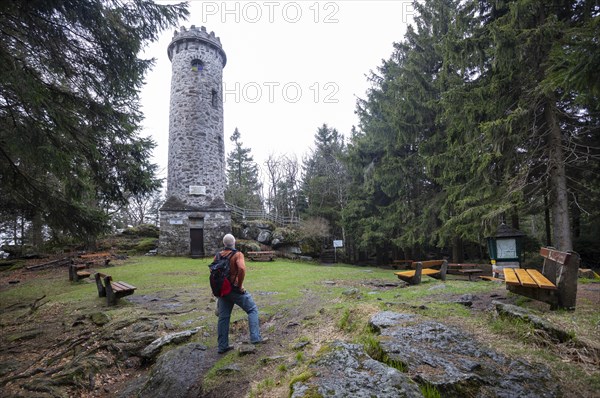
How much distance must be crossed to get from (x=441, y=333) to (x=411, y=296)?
2.73 m

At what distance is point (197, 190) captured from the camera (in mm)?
18312

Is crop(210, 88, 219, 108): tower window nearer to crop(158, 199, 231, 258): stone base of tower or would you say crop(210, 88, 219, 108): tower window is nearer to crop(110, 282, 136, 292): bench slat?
crop(158, 199, 231, 258): stone base of tower

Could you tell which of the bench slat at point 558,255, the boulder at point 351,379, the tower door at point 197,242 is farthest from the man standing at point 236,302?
the tower door at point 197,242

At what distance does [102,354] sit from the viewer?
4.48 meters

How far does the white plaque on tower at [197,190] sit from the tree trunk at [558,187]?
1646 centimetres

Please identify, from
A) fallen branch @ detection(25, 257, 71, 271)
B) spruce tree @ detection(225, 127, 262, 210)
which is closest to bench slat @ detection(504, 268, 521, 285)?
fallen branch @ detection(25, 257, 71, 271)

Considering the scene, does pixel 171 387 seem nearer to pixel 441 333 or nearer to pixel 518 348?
pixel 441 333

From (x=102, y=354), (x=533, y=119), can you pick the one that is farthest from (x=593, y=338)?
(x=533, y=119)

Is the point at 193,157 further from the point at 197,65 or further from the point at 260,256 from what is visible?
the point at 260,256

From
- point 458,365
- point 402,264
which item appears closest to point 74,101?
→ point 458,365

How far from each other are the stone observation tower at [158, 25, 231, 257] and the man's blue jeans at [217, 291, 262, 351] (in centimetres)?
1466

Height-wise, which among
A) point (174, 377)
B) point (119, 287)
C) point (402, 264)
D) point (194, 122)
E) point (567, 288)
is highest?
point (194, 122)

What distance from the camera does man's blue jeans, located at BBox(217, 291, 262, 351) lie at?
13.2 feet

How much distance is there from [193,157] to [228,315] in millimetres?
15883
